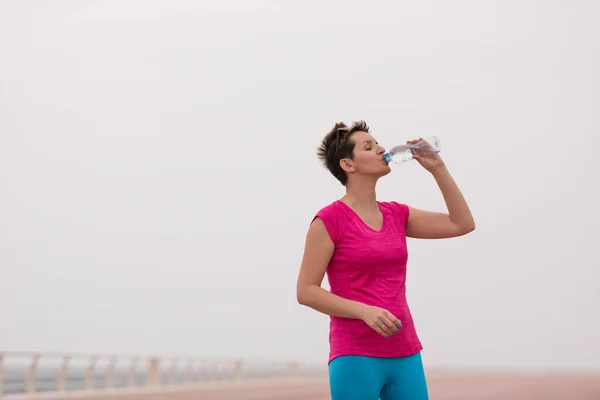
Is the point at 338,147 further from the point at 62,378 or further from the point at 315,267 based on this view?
the point at 62,378

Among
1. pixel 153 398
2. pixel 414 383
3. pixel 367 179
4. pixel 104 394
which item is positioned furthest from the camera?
pixel 153 398

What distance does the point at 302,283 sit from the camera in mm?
4316

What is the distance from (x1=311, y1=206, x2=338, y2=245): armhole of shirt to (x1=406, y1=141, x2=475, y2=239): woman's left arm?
516mm

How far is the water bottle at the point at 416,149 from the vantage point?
4660 millimetres

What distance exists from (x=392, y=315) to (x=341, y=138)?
103 centimetres

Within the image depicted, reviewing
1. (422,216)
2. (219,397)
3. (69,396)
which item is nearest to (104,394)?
(69,396)

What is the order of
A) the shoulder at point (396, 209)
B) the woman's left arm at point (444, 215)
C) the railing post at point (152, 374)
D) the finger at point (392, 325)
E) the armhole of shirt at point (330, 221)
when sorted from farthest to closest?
the railing post at point (152, 374) < the woman's left arm at point (444, 215) < the shoulder at point (396, 209) < the armhole of shirt at point (330, 221) < the finger at point (392, 325)

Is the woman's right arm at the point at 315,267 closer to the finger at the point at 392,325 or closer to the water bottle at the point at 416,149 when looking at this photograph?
the finger at the point at 392,325

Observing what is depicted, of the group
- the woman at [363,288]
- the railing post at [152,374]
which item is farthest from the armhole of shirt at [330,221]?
the railing post at [152,374]

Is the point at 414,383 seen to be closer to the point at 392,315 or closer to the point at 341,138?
the point at 392,315

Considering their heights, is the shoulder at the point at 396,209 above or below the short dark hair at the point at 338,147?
below

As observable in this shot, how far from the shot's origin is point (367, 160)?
451cm

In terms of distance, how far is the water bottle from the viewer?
4.66 metres

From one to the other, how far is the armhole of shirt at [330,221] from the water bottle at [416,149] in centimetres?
47
